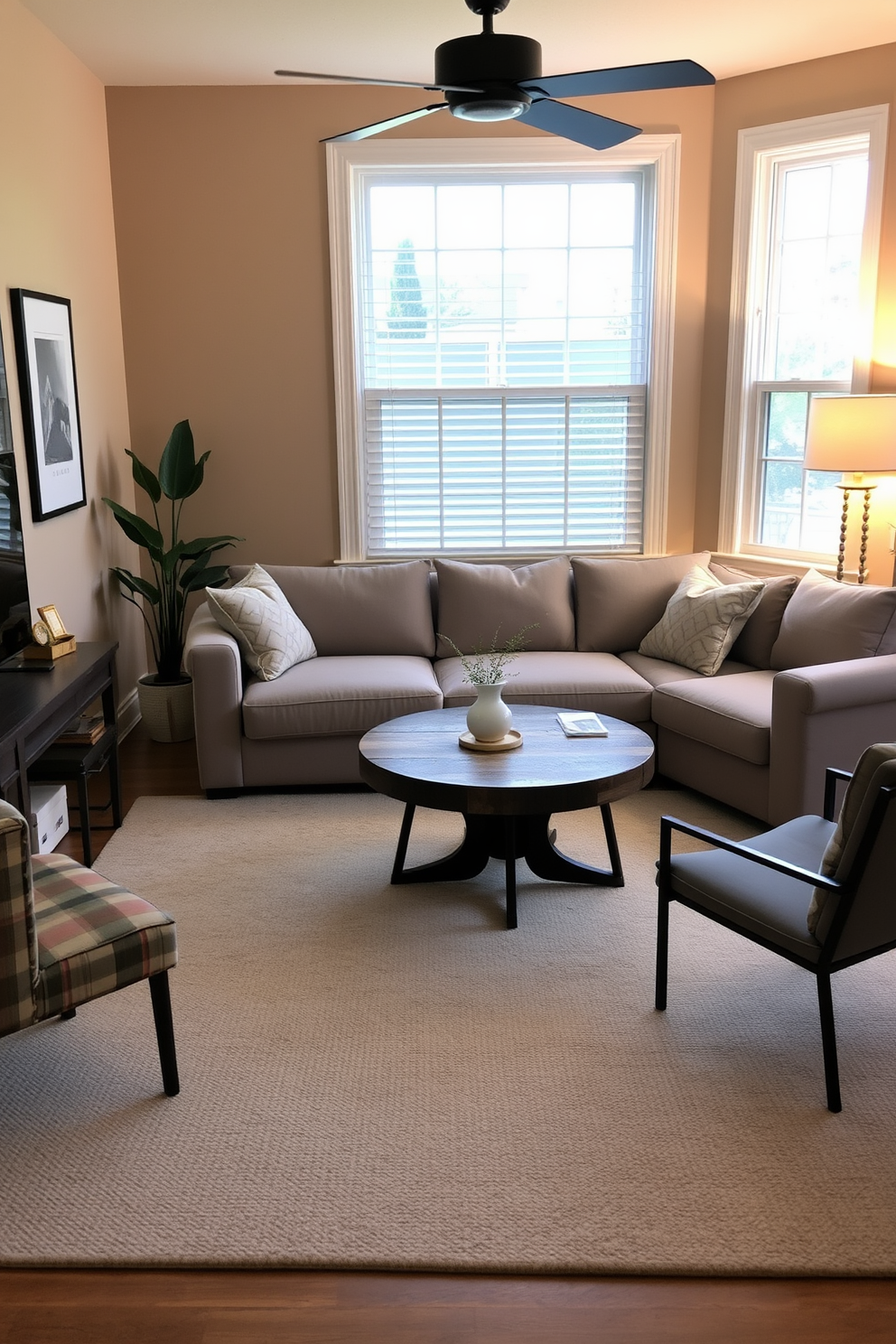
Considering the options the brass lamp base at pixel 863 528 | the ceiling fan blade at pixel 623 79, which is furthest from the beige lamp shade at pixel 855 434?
the ceiling fan blade at pixel 623 79

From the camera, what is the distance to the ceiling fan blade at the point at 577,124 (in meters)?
3.06

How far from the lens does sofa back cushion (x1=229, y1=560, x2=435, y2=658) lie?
4.98m

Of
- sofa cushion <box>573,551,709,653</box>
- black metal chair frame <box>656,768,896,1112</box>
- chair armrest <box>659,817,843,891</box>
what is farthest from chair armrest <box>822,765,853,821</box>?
sofa cushion <box>573,551,709,653</box>

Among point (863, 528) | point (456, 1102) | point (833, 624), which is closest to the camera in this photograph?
point (456, 1102)

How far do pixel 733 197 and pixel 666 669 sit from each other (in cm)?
228

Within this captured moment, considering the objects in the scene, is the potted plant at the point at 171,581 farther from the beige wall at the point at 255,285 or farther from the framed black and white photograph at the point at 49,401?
the framed black and white photograph at the point at 49,401

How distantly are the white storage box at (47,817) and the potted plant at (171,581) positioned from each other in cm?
125

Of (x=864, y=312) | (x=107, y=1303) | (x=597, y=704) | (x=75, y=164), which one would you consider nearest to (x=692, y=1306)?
(x=107, y=1303)

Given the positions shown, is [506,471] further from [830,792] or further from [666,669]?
[830,792]

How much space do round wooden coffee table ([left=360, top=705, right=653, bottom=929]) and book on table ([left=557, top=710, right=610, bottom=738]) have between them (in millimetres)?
22

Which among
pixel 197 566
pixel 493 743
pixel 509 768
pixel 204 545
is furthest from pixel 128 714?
pixel 509 768

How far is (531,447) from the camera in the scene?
5555mm

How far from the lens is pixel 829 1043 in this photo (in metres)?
2.44

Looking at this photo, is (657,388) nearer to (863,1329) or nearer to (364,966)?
(364,966)
